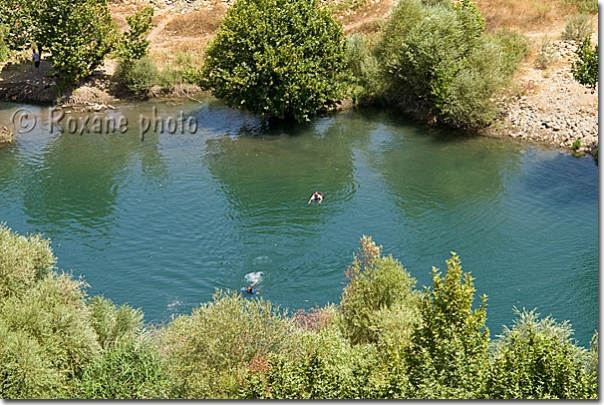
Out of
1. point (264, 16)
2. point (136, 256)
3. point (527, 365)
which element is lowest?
point (136, 256)

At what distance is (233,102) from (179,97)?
12444 mm

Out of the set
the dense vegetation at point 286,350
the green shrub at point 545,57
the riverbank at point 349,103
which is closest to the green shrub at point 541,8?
the riverbank at point 349,103

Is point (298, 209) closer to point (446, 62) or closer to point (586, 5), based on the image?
point (446, 62)

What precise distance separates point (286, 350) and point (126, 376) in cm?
636

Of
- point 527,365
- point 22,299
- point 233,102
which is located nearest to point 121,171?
point 233,102

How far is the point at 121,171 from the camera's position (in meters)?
63.8

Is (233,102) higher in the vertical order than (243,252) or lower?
higher

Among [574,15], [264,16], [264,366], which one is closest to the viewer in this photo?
[264,366]

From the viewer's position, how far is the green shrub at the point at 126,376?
104ft

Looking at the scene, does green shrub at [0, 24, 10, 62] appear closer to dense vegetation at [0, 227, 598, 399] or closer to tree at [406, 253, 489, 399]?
dense vegetation at [0, 227, 598, 399]

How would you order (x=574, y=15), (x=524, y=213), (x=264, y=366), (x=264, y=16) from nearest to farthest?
1. (x=264, y=366)
2. (x=524, y=213)
3. (x=264, y=16)
4. (x=574, y=15)

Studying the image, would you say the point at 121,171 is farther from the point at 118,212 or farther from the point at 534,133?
the point at 534,133

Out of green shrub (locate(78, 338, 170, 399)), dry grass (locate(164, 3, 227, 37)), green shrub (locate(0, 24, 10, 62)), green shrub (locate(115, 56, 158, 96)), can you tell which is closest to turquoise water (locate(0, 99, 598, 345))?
green shrub (locate(115, 56, 158, 96))

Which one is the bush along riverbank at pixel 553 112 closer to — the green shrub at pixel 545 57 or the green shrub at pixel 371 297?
the green shrub at pixel 545 57
